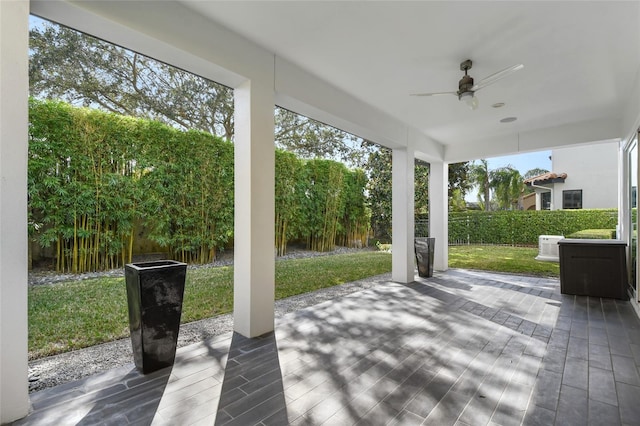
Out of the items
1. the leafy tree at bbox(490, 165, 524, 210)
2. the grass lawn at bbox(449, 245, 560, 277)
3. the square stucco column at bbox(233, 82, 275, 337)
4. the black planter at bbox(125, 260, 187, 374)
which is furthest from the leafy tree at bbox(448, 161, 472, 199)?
the black planter at bbox(125, 260, 187, 374)

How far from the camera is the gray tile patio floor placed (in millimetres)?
1784

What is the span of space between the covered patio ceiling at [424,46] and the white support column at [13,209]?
0.46m

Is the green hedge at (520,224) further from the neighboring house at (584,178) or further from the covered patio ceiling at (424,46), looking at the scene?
the covered patio ceiling at (424,46)

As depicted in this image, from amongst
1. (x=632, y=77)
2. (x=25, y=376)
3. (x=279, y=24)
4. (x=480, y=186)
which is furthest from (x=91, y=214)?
(x=480, y=186)

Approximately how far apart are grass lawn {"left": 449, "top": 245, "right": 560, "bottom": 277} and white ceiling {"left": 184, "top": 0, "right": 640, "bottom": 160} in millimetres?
3674

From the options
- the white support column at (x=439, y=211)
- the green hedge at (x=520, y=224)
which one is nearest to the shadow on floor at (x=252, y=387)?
the white support column at (x=439, y=211)

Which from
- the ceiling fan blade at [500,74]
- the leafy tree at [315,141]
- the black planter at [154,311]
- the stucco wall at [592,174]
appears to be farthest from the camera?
the stucco wall at [592,174]

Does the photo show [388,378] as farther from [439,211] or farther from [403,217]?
[439,211]

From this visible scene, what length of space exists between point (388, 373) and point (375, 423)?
0.60 metres

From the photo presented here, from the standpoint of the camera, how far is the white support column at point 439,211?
6.87 meters

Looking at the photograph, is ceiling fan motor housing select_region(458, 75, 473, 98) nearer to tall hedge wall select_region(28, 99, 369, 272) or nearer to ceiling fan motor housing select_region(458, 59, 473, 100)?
ceiling fan motor housing select_region(458, 59, 473, 100)

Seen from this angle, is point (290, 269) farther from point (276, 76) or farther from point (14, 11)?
point (14, 11)

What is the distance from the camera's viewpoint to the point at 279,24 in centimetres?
268

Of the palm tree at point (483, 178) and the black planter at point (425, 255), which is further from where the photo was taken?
the palm tree at point (483, 178)
